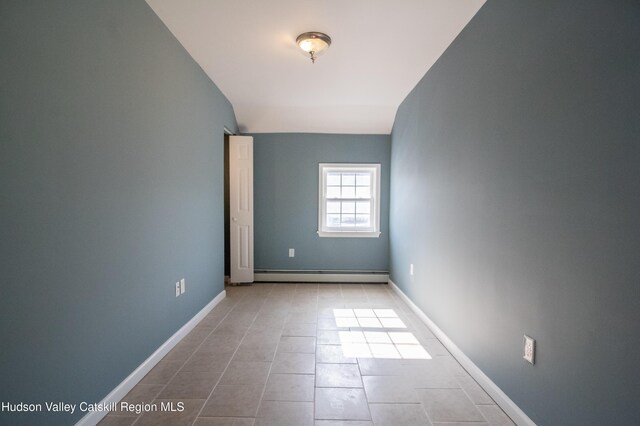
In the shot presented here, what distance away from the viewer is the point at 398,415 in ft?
5.88

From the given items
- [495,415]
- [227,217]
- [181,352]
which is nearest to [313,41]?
[181,352]

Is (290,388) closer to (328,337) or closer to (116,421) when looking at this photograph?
(328,337)

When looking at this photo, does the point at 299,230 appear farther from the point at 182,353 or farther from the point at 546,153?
the point at 546,153

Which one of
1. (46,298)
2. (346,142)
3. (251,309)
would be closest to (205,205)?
(251,309)

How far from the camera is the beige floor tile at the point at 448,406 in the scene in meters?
1.77

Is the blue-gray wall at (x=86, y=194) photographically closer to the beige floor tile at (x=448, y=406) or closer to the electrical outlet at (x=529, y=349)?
the beige floor tile at (x=448, y=406)

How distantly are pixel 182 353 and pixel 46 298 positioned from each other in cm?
138

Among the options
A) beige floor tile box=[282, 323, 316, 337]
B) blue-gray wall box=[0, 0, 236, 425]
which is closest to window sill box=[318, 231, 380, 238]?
beige floor tile box=[282, 323, 316, 337]

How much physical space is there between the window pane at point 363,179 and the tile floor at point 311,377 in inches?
86.3

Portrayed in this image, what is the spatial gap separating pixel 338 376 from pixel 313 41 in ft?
8.49

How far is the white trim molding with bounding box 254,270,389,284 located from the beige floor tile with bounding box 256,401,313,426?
120 inches

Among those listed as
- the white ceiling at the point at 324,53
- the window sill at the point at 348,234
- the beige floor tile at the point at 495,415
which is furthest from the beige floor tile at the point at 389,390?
the window sill at the point at 348,234

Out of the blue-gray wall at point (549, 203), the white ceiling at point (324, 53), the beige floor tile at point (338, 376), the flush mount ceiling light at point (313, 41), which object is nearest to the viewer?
the blue-gray wall at point (549, 203)

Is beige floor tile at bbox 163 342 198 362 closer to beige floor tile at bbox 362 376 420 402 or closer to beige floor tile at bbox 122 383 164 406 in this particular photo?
beige floor tile at bbox 122 383 164 406
